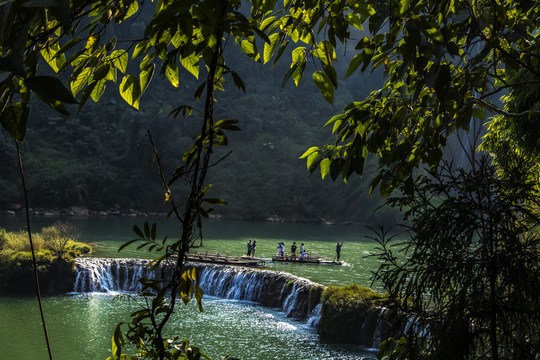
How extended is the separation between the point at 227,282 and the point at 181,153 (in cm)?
3021

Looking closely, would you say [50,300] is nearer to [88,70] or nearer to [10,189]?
[88,70]

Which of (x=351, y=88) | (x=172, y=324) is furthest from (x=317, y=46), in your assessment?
(x=351, y=88)

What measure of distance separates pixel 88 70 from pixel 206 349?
13069 millimetres

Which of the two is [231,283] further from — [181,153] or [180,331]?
[181,153]

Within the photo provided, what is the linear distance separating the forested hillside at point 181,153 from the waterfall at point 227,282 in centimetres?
2914

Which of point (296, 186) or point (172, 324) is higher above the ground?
point (296, 186)

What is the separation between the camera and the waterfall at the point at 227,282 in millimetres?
Answer: 18469

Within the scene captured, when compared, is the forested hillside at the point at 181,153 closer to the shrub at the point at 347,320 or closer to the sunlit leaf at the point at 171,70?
the shrub at the point at 347,320

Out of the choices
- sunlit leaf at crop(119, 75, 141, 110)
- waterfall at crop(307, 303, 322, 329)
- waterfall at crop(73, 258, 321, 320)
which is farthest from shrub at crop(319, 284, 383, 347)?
sunlit leaf at crop(119, 75, 141, 110)

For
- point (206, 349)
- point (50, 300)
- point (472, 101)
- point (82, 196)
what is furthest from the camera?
point (82, 196)

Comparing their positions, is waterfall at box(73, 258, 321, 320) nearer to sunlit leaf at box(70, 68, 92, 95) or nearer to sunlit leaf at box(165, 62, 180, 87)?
sunlit leaf at box(165, 62, 180, 87)

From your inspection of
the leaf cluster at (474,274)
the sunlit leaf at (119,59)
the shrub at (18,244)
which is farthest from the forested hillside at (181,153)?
the sunlit leaf at (119,59)

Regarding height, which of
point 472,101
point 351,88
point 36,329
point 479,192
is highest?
point 351,88

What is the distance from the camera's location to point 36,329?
1516cm
